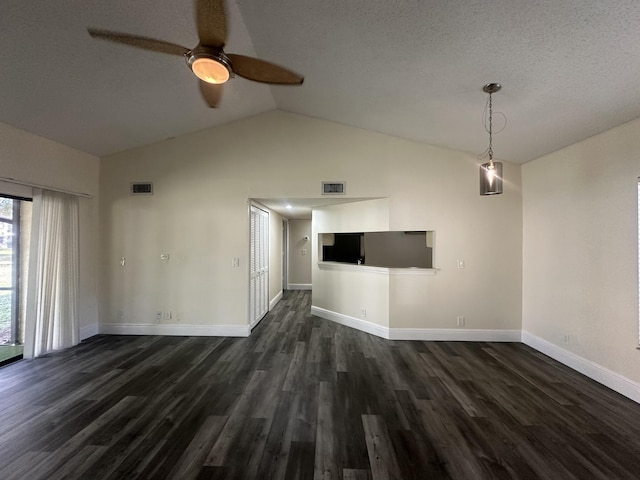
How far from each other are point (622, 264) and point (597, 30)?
7.23 ft

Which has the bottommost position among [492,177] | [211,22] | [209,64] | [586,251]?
[586,251]

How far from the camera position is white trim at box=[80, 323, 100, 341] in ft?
14.1

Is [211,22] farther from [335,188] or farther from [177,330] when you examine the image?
[177,330]

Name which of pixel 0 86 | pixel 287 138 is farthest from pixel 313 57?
pixel 0 86

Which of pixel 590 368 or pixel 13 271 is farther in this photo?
pixel 13 271

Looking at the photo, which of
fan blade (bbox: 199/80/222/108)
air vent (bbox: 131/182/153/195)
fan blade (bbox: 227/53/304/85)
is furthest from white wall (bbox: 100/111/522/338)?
fan blade (bbox: 227/53/304/85)

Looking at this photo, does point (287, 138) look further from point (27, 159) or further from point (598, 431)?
point (598, 431)

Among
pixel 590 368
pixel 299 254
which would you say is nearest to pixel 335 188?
pixel 590 368

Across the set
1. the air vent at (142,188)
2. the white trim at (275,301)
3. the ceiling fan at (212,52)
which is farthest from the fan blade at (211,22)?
the white trim at (275,301)

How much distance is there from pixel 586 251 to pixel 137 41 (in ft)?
15.1

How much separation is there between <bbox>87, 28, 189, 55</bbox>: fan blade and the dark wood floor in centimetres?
274

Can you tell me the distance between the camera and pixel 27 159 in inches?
135

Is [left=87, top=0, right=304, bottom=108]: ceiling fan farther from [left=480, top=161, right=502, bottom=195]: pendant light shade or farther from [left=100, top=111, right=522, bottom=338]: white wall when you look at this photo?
[left=100, top=111, right=522, bottom=338]: white wall

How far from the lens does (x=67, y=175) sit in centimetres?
399
